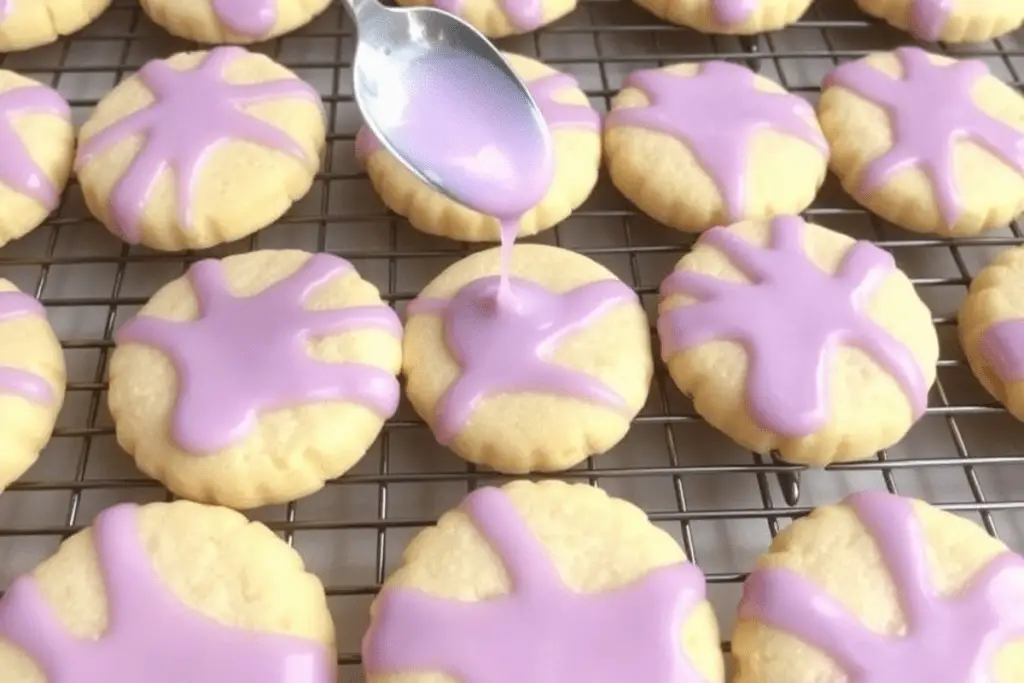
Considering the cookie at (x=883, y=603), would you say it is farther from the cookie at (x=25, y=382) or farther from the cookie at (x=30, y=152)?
the cookie at (x=30, y=152)

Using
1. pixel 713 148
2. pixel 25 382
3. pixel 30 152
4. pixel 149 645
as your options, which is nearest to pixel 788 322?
pixel 713 148

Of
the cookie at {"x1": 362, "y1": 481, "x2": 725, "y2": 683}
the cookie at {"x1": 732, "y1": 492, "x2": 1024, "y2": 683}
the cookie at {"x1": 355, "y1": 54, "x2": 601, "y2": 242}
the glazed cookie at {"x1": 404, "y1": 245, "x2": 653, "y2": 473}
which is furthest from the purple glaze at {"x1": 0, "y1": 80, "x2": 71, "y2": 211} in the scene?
the cookie at {"x1": 732, "y1": 492, "x2": 1024, "y2": 683}

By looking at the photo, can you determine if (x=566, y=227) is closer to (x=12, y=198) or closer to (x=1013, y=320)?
(x=1013, y=320)

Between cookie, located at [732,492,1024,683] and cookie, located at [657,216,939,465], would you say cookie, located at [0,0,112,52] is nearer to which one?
cookie, located at [657,216,939,465]


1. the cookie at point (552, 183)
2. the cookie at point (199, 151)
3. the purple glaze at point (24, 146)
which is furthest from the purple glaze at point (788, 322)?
the purple glaze at point (24, 146)

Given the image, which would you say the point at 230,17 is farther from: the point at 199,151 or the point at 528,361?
the point at 528,361

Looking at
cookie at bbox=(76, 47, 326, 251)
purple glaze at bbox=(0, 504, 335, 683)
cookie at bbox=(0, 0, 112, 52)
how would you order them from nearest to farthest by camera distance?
purple glaze at bbox=(0, 504, 335, 683), cookie at bbox=(76, 47, 326, 251), cookie at bbox=(0, 0, 112, 52)

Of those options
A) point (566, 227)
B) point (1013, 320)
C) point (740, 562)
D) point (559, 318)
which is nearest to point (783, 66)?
point (566, 227)
